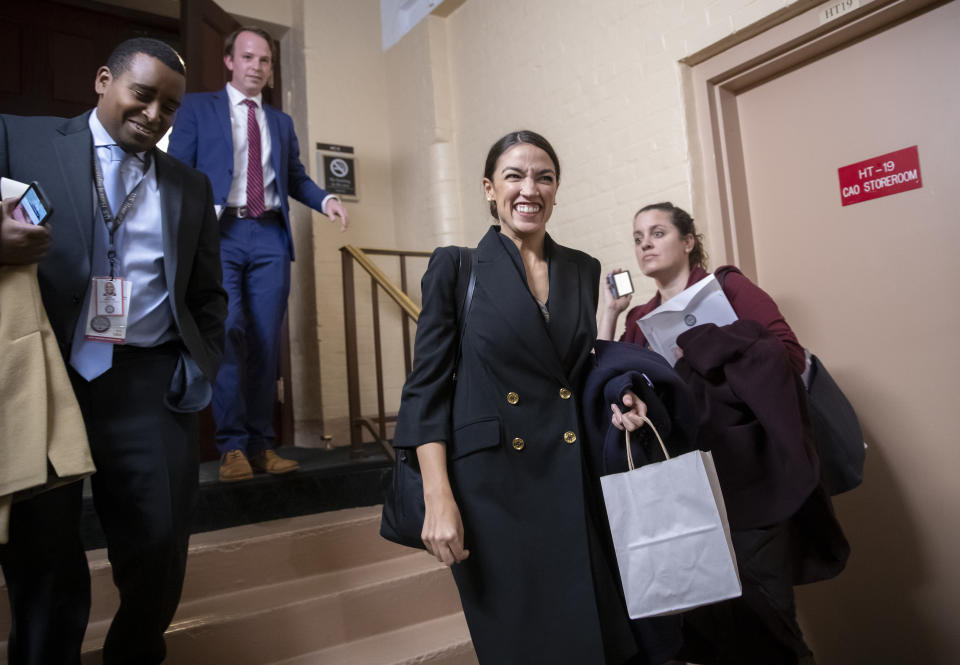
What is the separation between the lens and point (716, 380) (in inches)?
70.3

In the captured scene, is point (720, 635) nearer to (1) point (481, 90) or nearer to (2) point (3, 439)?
(2) point (3, 439)

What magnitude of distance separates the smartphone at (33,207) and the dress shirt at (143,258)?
0.21 m

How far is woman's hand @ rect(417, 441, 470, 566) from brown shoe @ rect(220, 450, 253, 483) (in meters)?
1.68

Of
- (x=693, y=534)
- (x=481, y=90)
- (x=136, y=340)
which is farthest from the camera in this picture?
(x=481, y=90)

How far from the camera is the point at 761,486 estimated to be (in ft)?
5.56

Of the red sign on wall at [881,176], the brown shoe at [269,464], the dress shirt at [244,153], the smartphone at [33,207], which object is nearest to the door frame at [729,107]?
the red sign on wall at [881,176]

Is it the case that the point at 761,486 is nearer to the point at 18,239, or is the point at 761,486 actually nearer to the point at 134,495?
the point at 134,495

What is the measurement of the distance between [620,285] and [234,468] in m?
1.63

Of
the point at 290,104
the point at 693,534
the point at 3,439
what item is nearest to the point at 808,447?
the point at 693,534

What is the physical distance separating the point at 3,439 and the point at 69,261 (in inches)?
15.9

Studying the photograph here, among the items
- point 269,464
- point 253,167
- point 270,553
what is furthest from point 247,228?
point 270,553

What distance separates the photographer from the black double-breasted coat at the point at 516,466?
122 cm

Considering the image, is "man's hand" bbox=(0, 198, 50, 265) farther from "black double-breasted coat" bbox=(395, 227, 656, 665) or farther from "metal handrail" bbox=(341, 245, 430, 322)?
"metal handrail" bbox=(341, 245, 430, 322)

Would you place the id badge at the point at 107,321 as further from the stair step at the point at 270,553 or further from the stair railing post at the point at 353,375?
the stair railing post at the point at 353,375
